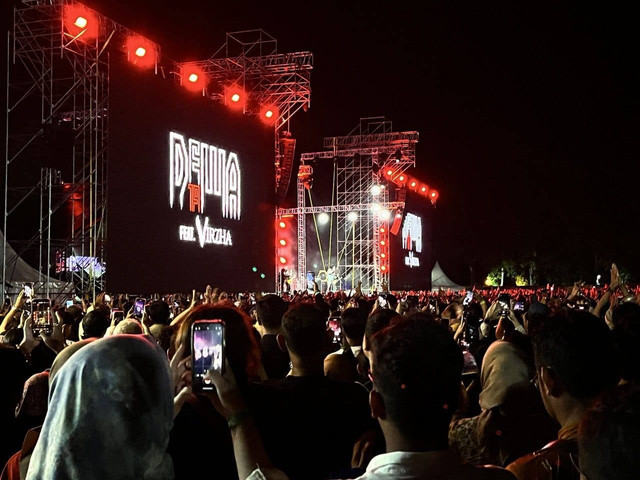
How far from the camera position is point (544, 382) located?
2.50m

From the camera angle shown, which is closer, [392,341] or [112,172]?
[392,341]

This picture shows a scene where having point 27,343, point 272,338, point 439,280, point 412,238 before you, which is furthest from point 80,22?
point 439,280

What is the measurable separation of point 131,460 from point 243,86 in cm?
2716

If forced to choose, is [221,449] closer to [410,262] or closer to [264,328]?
[264,328]

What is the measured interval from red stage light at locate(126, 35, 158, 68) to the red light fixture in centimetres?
700

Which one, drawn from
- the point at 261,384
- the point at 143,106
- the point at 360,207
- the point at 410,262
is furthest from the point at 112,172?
the point at 410,262

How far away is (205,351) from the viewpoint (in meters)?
2.27

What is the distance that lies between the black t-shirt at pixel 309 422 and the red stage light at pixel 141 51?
20.8 metres

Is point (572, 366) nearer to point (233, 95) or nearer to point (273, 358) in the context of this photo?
point (273, 358)

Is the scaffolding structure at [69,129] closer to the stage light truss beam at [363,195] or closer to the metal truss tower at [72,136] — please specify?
the metal truss tower at [72,136]

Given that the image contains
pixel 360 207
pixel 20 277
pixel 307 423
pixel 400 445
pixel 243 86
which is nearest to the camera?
pixel 400 445

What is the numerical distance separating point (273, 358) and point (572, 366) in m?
2.47

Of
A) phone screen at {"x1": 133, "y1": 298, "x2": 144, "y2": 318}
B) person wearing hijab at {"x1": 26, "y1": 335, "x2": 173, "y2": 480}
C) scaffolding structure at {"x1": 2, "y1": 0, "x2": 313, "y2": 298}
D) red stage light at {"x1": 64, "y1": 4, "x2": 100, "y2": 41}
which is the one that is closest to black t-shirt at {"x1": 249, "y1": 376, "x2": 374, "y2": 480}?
person wearing hijab at {"x1": 26, "y1": 335, "x2": 173, "y2": 480}

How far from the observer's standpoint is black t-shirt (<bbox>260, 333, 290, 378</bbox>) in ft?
15.2
